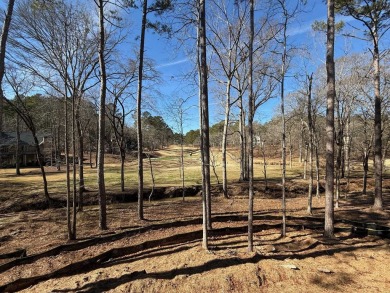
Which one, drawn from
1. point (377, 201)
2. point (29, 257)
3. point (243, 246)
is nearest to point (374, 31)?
point (377, 201)

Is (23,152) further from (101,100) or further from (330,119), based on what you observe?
(330,119)

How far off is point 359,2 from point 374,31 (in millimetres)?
1528

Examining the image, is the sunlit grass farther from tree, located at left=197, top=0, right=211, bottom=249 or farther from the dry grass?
the dry grass

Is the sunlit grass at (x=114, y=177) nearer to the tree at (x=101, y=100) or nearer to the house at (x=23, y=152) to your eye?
the tree at (x=101, y=100)

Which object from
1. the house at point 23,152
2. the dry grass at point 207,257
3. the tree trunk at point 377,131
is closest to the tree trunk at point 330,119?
the dry grass at point 207,257

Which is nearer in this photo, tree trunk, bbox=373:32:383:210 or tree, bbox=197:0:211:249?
tree, bbox=197:0:211:249

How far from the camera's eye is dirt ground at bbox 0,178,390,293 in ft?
18.6

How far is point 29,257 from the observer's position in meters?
6.98

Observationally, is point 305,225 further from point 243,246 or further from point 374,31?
point 374,31

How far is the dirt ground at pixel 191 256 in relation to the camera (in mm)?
5680

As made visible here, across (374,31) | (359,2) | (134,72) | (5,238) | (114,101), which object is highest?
(359,2)

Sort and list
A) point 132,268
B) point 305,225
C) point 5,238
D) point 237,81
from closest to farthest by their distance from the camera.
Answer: point 132,268
point 5,238
point 305,225
point 237,81

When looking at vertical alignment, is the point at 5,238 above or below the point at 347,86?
below

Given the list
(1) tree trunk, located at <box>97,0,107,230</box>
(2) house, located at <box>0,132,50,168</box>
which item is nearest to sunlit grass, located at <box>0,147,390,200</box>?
(1) tree trunk, located at <box>97,0,107,230</box>
